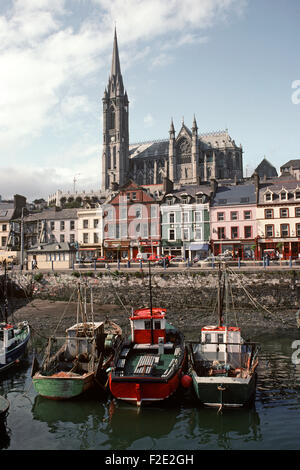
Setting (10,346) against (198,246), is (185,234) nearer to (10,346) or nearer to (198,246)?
(198,246)

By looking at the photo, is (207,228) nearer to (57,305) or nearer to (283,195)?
(283,195)

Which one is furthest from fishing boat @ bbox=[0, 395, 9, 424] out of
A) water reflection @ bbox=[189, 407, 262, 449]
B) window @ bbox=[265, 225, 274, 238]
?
window @ bbox=[265, 225, 274, 238]

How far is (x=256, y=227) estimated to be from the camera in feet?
170

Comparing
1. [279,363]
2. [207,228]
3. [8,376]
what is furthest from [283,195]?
[8,376]

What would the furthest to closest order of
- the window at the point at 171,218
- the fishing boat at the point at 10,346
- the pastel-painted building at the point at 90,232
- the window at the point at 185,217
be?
the pastel-painted building at the point at 90,232 → the window at the point at 171,218 → the window at the point at 185,217 → the fishing boat at the point at 10,346

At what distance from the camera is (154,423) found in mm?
15727

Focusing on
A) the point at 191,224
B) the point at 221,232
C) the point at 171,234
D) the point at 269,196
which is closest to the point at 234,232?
the point at 221,232

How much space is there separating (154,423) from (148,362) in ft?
12.6

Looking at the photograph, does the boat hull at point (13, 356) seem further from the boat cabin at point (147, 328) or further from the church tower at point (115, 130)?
the church tower at point (115, 130)

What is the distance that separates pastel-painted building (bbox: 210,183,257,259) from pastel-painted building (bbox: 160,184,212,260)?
4.37 ft

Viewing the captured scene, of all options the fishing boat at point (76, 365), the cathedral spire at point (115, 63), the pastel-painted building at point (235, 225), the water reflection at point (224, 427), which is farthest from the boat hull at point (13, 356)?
the cathedral spire at point (115, 63)

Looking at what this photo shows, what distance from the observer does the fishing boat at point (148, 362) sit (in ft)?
55.9

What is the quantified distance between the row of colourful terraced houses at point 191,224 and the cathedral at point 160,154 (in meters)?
72.5
